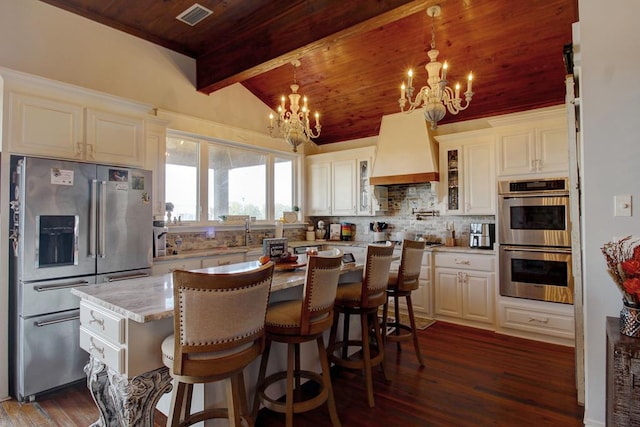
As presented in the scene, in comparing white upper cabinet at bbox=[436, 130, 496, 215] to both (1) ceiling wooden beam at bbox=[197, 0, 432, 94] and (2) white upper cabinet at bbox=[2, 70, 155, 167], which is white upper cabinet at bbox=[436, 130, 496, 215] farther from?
(2) white upper cabinet at bbox=[2, 70, 155, 167]

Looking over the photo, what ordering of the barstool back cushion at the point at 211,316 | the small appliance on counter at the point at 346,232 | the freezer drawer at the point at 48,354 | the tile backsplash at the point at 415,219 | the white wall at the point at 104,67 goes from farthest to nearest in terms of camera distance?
the small appliance on counter at the point at 346,232
the tile backsplash at the point at 415,219
the white wall at the point at 104,67
the freezer drawer at the point at 48,354
the barstool back cushion at the point at 211,316

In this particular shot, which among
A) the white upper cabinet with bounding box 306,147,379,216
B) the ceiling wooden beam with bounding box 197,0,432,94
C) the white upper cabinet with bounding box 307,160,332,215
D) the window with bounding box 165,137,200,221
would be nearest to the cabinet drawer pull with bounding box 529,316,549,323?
the white upper cabinet with bounding box 306,147,379,216

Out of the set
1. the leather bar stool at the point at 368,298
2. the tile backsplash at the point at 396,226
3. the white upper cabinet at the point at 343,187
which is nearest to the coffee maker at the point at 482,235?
the tile backsplash at the point at 396,226

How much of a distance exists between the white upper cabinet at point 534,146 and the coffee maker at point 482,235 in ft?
2.32

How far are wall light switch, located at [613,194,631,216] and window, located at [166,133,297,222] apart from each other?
4.14 metres

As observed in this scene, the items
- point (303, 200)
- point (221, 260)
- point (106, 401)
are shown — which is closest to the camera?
point (106, 401)

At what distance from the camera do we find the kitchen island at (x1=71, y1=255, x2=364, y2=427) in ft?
5.21

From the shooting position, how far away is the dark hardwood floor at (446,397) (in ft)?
7.46

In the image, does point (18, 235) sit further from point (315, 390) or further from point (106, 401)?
point (315, 390)

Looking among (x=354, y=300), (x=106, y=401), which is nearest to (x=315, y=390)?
(x=354, y=300)

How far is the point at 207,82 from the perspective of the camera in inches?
169

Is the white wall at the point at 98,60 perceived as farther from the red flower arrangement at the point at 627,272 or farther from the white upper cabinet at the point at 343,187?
the red flower arrangement at the point at 627,272

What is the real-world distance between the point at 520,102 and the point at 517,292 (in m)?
Answer: 2.35

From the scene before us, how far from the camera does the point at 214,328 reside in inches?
57.1
